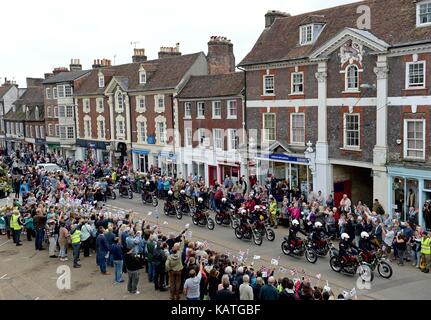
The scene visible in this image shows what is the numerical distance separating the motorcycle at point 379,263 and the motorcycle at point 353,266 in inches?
7.3

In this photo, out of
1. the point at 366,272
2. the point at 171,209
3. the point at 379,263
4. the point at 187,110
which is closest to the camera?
the point at 366,272

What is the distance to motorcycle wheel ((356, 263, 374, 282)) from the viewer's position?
49.7ft

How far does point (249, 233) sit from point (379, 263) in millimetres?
5973

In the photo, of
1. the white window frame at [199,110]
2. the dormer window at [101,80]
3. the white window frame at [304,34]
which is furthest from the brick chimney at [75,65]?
the white window frame at [304,34]

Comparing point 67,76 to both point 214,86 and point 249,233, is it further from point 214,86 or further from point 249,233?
point 249,233

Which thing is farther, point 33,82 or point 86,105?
point 33,82

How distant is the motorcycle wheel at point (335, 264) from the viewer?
16234 millimetres

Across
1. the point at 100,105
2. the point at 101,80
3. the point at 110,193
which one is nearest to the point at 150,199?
the point at 110,193

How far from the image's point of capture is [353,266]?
15.8 m

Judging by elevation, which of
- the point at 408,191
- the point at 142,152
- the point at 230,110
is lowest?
the point at 408,191

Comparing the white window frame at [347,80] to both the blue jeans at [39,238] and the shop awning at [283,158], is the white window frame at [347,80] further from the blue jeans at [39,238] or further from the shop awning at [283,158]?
the blue jeans at [39,238]

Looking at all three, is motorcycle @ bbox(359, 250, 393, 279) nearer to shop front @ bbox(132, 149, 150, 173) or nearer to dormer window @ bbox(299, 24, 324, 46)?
dormer window @ bbox(299, 24, 324, 46)

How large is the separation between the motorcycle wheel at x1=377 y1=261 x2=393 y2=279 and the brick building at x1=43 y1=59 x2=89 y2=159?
136 ft
